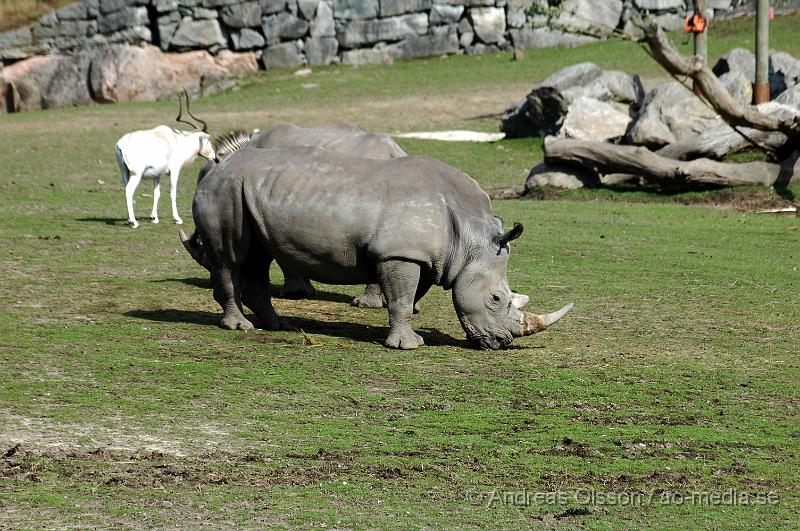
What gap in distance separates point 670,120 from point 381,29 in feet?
62.6

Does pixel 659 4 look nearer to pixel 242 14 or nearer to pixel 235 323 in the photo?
pixel 242 14

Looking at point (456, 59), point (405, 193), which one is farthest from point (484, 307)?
point (456, 59)

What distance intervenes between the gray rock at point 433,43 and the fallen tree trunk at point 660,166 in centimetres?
1947

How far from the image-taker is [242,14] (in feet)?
129

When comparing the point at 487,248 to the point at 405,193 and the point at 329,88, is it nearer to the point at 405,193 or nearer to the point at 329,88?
the point at 405,193

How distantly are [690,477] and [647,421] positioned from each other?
114 centimetres

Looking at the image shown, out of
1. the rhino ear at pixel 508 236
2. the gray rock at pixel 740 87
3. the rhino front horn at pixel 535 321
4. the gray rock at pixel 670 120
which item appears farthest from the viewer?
the gray rock at pixel 740 87

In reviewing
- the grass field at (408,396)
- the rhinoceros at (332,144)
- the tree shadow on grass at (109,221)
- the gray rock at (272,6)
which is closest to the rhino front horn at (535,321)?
the grass field at (408,396)

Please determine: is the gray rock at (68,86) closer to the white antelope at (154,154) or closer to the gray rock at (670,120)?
the gray rock at (670,120)

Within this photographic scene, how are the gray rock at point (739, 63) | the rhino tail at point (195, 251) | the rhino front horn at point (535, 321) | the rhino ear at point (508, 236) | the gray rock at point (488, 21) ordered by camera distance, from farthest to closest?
the gray rock at point (488, 21), the gray rock at point (739, 63), the rhino tail at point (195, 251), the rhino front horn at point (535, 321), the rhino ear at point (508, 236)

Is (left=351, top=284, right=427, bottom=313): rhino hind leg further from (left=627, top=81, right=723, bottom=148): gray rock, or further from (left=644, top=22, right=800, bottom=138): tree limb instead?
(left=627, top=81, right=723, bottom=148): gray rock

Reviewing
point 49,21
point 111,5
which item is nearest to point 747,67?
point 111,5

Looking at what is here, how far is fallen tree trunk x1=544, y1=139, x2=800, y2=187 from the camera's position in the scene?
19859 mm

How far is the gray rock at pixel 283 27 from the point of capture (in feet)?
129
